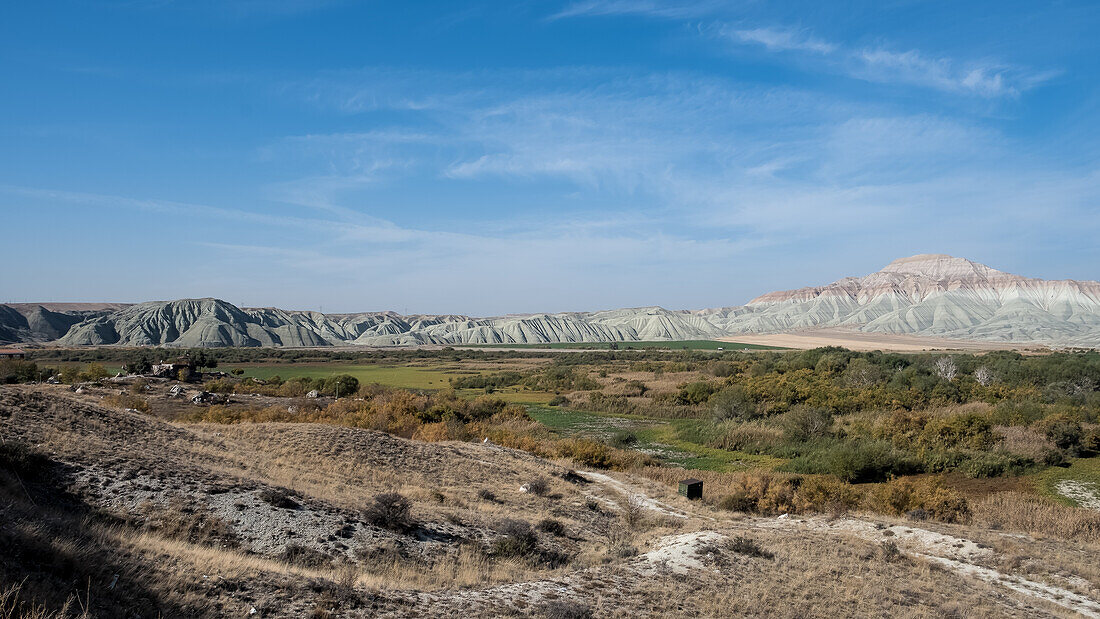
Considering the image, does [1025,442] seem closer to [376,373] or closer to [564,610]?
[564,610]

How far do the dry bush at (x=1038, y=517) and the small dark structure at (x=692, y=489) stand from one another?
8.84 m

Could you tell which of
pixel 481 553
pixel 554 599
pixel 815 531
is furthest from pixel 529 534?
pixel 815 531

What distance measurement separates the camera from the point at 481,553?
1271cm

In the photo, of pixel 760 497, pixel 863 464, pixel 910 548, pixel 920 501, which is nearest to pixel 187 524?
pixel 910 548

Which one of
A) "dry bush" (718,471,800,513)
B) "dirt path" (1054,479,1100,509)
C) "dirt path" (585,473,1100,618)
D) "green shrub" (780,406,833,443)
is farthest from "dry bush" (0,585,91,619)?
"green shrub" (780,406,833,443)

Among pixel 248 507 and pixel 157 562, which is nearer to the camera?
pixel 157 562

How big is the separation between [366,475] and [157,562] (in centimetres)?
1071

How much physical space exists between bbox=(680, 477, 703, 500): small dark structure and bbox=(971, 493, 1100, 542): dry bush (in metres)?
8.84

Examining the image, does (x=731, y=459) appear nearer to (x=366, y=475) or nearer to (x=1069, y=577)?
(x=1069, y=577)

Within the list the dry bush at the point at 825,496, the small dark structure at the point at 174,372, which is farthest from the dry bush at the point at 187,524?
the small dark structure at the point at 174,372

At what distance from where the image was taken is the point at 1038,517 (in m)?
17.4

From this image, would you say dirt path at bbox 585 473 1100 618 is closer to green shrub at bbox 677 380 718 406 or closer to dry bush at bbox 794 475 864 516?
dry bush at bbox 794 475 864 516

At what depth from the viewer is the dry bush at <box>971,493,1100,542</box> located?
16.6 m

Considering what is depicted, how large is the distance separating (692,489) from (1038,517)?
419 inches
